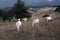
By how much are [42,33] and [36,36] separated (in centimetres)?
71

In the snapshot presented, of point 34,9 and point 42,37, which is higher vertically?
point 42,37

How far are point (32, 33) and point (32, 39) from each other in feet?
5.53

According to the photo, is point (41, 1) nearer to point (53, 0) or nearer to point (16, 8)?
point (53, 0)

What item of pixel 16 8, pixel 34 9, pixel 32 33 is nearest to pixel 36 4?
pixel 34 9

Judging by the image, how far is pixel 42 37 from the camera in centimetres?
1308

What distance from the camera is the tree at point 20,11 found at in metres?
40.6

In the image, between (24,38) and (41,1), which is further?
(41,1)

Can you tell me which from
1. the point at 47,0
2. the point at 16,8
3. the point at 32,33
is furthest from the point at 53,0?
the point at 32,33

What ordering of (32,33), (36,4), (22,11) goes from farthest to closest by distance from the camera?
(36,4), (22,11), (32,33)

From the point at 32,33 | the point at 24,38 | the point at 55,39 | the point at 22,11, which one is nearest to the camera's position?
the point at 55,39

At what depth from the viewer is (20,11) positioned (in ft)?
137

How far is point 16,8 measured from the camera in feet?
140

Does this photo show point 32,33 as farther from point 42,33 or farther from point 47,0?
point 47,0

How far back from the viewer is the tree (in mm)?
40625
